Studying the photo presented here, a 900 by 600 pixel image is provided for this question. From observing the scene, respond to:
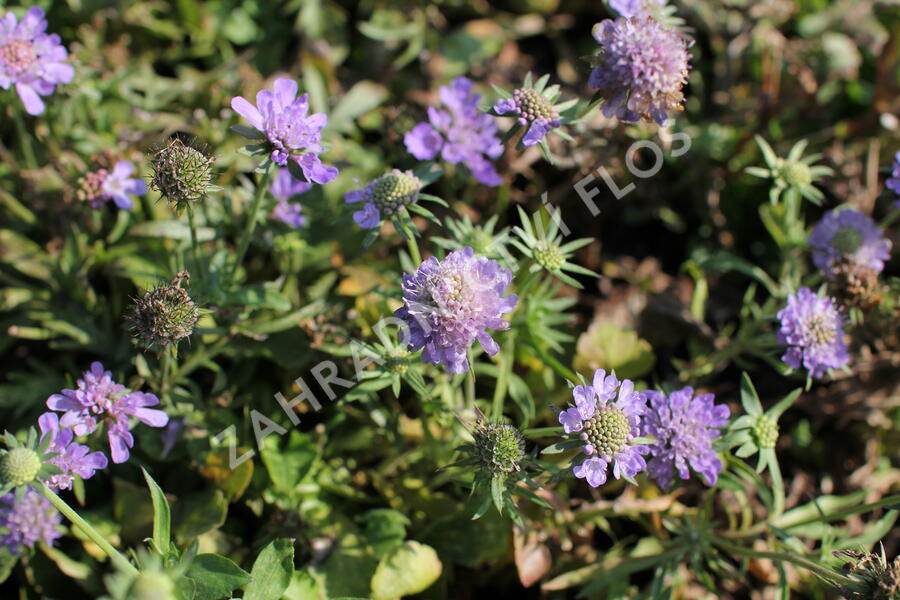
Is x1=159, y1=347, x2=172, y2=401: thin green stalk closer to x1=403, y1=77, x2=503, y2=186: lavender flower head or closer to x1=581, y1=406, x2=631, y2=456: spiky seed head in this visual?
x1=403, y1=77, x2=503, y2=186: lavender flower head

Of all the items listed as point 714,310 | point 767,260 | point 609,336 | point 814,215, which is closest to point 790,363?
point 609,336

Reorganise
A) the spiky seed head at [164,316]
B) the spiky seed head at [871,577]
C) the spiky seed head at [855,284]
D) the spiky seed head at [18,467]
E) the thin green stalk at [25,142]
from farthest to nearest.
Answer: the thin green stalk at [25,142] < the spiky seed head at [855,284] < the spiky seed head at [164,316] < the spiky seed head at [871,577] < the spiky seed head at [18,467]

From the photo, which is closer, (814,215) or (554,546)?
Result: (554,546)

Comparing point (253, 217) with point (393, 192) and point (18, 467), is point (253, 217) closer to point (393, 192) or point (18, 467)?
point (393, 192)

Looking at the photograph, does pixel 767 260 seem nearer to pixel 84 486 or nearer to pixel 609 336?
pixel 609 336

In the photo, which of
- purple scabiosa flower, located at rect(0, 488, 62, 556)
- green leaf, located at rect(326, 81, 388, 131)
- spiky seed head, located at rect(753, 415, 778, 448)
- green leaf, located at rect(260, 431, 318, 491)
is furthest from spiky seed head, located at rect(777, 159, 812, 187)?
purple scabiosa flower, located at rect(0, 488, 62, 556)

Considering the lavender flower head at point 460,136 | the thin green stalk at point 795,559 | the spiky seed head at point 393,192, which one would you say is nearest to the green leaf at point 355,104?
the lavender flower head at point 460,136

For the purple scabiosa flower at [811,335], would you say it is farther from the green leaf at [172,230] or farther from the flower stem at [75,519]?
the flower stem at [75,519]
